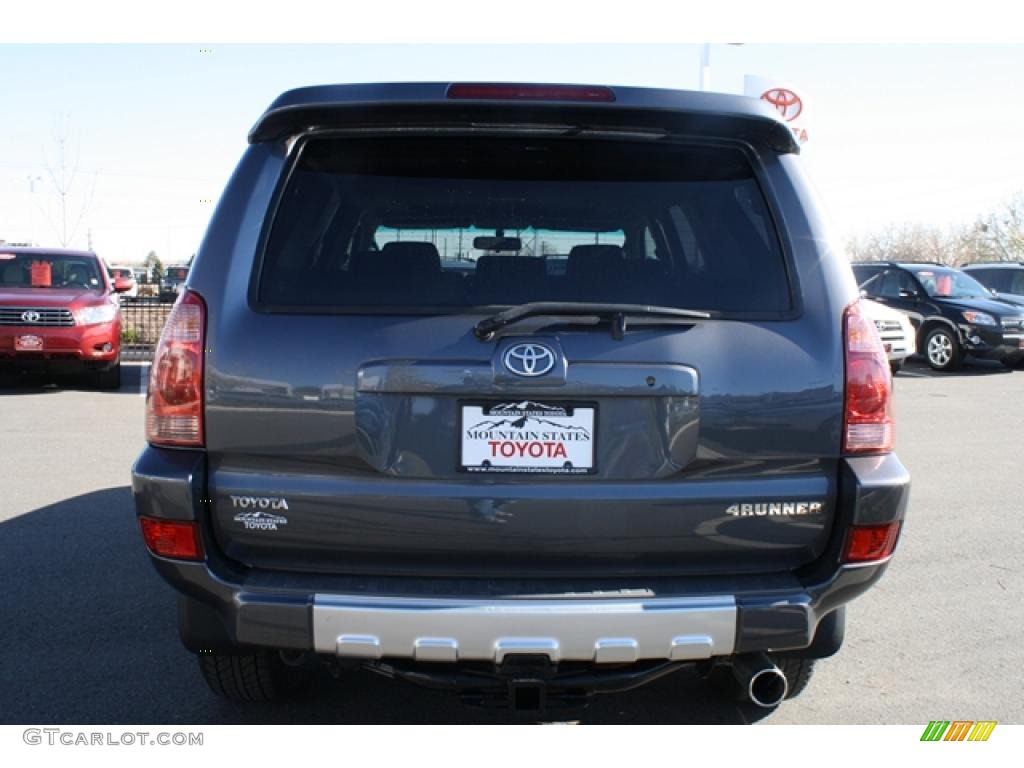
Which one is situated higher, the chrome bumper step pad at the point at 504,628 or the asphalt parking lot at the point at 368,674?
the chrome bumper step pad at the point at 504,628

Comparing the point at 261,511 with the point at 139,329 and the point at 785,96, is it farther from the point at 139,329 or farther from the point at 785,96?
the point at 139,329

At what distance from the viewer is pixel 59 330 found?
38.0ft

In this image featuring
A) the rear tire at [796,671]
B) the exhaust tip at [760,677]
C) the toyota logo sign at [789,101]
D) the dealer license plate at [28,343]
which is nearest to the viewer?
the exhaust tip at [760,677]

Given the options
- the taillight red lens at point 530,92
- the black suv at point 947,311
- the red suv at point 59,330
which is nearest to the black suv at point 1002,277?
the black suv at point 947,311

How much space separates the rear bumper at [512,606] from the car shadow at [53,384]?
1019cm

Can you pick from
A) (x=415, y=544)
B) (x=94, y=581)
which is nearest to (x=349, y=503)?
(x=415, y=544)

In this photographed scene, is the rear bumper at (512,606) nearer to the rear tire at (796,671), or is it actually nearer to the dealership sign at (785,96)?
the rear tire at (796,671)

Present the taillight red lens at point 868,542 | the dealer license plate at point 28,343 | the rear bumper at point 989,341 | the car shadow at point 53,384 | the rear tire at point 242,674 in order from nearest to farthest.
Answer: the taillight red lens at point 868,542 < the rear tire at point 242,674 < the dealer license plate at point 28,343 < the car shadow at point 53,384 < the rear bumper at point 989,341

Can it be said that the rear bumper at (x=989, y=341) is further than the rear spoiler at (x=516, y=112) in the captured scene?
Yes

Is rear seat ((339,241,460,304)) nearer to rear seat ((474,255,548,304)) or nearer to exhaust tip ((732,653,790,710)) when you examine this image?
rear seat ((474,255,548,304))

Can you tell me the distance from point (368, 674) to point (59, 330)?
9.12 meters

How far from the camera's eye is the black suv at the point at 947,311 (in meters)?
16.1

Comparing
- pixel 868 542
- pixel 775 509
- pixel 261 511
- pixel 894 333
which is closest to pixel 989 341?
pixel 894 333

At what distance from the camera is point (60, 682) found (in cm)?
378
